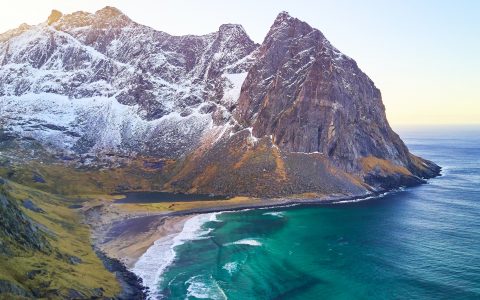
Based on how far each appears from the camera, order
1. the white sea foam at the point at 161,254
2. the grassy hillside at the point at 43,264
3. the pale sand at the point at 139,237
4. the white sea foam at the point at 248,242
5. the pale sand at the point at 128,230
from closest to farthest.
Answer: the grassy hillside at the point at 43,264
the white sea foam at the point at 161,254
the pale sand at the point at 139,237
the pale sand at the point at 128,230
the white sea foam at the point at 248,242

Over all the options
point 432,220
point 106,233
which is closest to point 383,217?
point 432,220

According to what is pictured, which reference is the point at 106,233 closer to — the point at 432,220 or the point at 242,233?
the point at 242,233

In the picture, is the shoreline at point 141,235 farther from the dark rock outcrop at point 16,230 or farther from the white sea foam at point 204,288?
the dark rock outcrop at point 16,230

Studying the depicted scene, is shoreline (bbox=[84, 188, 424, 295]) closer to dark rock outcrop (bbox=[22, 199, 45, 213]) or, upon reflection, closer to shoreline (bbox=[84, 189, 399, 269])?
shoreline (bbox=[84, 189, 399, 269])

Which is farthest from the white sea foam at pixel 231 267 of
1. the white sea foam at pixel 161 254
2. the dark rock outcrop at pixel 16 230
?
the dark rock outcrop at pixel 16 230

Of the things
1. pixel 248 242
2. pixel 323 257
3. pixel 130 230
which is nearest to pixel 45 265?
pixel 130 230

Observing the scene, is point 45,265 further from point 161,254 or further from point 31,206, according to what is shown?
point 31,206
